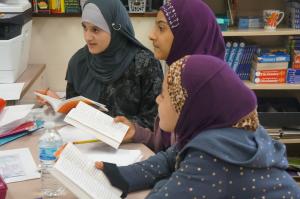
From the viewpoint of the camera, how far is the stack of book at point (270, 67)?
256cm

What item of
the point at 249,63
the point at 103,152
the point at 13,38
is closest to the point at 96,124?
the point at 103,152

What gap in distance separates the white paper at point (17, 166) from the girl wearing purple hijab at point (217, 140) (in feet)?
1.65

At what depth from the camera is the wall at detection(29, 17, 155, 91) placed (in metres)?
2.73

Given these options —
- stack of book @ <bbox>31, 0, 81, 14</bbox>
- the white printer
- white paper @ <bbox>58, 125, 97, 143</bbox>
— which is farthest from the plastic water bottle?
stack of book @ <bbox>31, 0, 81, 14</bbox>

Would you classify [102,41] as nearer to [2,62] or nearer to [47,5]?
[2,62]

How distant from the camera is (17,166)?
1.40 metres

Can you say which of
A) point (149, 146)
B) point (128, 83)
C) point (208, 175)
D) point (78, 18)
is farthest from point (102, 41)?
point (208, 175)

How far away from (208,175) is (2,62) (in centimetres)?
163

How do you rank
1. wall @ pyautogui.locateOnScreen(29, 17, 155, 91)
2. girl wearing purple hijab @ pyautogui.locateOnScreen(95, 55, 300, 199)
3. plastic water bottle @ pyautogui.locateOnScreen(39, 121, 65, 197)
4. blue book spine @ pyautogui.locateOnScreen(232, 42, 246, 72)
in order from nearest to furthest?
1. girl wearing purple hijab @ pyautogui.locateOnScreen(95, 55, 300, 199)
2. plastic water bottle @ pyautogui.locateOnScreen(39, 121, 65, 197)
3. blue book spine @ pyautogui.locateOnScreen(232, 42, 246, 72)
4. wall @ pyautogui.locateOnScreen(29, 17, 155, 91)

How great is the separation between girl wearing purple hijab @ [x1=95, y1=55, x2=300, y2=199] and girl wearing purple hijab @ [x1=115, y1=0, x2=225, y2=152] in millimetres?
525

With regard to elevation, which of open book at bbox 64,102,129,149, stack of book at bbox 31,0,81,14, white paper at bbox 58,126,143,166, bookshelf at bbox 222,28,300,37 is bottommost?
white paper at bbox 58,126,143,166

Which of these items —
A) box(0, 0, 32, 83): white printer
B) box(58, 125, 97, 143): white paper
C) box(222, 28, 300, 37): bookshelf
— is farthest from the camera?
box(222, 28, 300, 37): bookshelf

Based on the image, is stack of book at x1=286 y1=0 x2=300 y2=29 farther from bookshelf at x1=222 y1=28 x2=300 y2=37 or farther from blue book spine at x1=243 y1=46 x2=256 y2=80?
blue book spine at x1=243 y1=46 x2=256 y2=80

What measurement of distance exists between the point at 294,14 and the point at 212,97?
5.87ft
